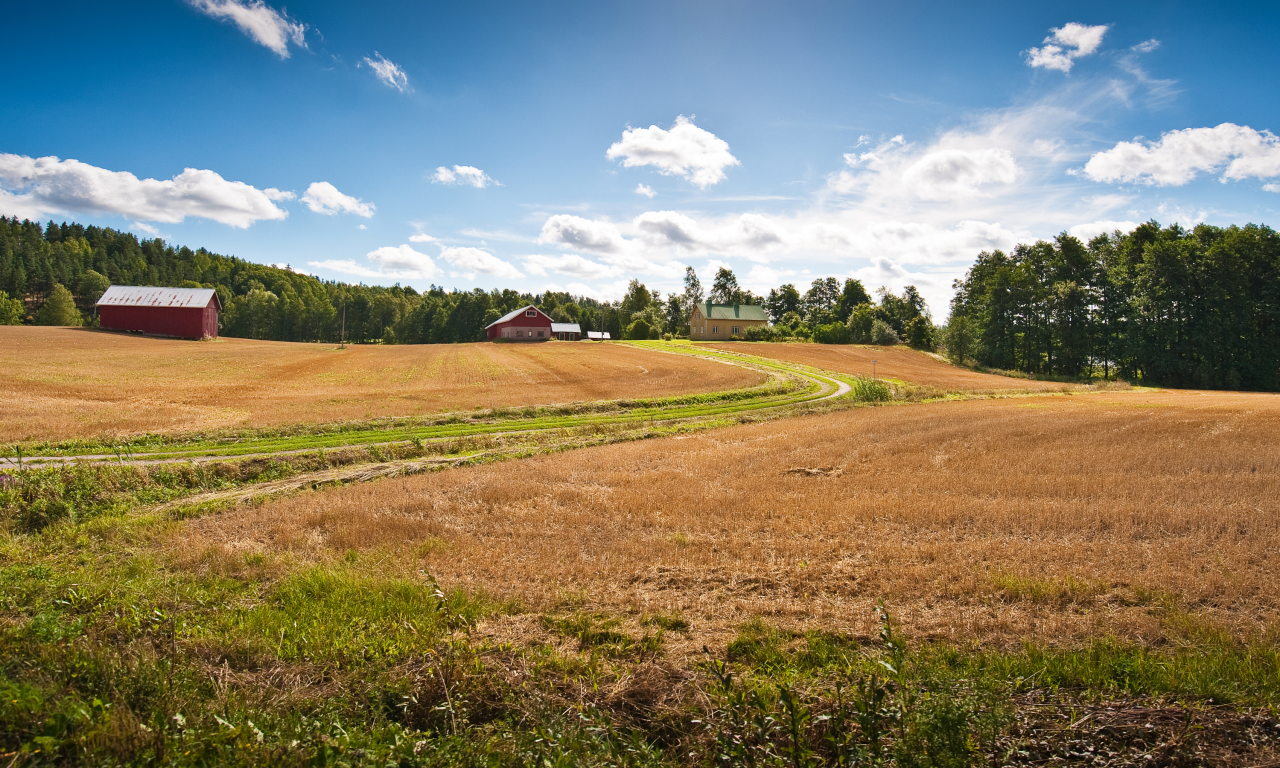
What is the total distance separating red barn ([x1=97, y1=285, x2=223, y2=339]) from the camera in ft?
253

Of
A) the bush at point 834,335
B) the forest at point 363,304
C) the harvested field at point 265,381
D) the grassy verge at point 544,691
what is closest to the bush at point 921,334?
the forest at point 363,304

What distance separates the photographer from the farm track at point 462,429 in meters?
19.3

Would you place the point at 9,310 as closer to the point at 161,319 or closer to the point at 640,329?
the point at 161,319

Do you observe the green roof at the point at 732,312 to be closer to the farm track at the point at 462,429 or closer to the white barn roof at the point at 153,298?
the farm track at the point at 462,429

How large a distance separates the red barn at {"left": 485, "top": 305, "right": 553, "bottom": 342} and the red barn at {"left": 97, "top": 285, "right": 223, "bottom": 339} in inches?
1735

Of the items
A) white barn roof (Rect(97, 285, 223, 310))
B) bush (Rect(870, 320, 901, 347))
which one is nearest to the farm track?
bush (Rect(870, 320, 901, 347))

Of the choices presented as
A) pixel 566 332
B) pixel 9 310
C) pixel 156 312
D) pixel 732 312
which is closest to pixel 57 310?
pixel 9 310

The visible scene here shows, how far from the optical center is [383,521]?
11.9m

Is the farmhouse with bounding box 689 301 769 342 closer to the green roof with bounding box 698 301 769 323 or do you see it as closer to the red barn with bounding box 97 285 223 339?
the green roof with bounding box 698 301 769 323

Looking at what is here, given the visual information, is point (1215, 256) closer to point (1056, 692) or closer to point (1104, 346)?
point (1104, 346)

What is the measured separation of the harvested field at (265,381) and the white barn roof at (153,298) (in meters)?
5.53

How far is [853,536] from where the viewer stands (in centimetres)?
1096

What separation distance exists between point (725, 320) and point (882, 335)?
2886 cm

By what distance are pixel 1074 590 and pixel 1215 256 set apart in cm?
7040
